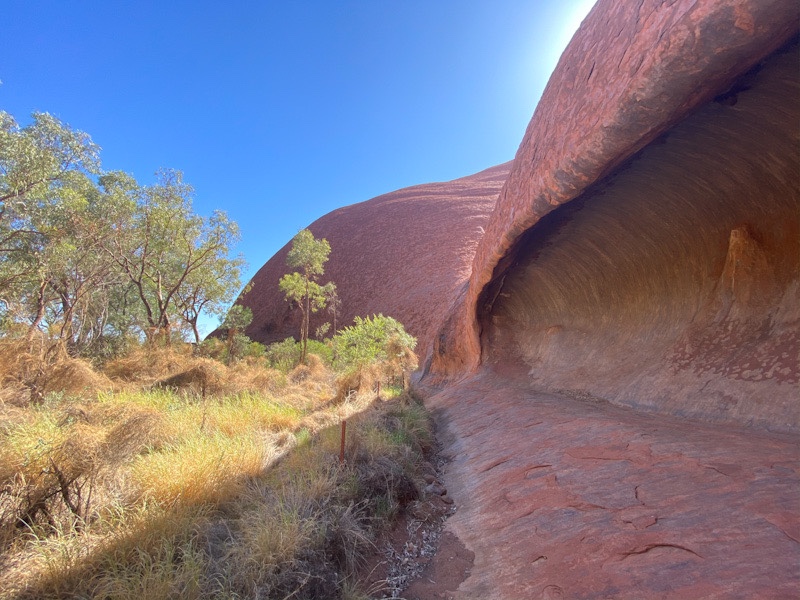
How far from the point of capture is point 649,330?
627cm

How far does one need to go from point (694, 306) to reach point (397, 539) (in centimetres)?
506

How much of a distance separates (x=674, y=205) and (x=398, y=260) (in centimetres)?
2676

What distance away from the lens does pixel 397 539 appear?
338cm

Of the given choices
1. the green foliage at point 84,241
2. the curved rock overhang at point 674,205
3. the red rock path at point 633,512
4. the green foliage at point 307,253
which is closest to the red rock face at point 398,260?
the green foliage at point 307,253

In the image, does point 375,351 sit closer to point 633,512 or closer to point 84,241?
point 84,241

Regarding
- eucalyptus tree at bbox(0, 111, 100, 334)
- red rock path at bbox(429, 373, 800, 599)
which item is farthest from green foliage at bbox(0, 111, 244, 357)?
red rock path at bbox(429, 373, 800, 599)

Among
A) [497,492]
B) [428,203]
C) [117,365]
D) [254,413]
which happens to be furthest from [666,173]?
[428,203]

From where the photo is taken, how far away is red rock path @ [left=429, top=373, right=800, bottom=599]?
1.95 m

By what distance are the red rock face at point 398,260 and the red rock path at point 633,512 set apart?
62.4 ft

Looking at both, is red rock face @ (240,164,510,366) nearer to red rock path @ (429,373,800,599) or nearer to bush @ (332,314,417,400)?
bush @ (332,314,417,400)

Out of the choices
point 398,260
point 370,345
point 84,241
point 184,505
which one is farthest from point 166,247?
point 398,260

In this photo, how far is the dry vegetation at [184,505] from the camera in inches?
95.9

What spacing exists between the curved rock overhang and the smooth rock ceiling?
2cm

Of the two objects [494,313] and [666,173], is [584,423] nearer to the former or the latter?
[666,173]
